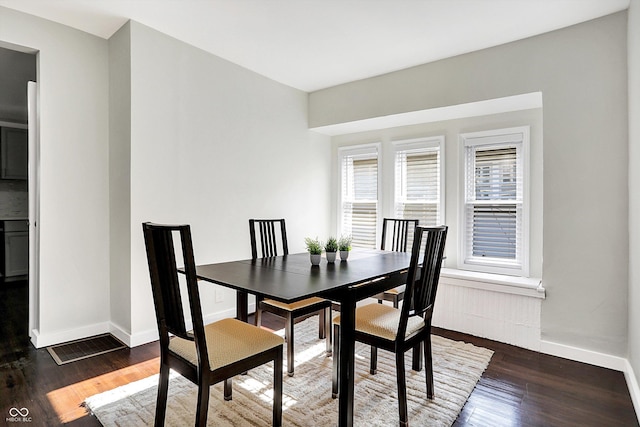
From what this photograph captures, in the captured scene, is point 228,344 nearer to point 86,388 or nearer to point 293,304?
point 293,304

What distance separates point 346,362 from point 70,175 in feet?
9.09

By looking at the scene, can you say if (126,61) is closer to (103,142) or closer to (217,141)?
(103,142)

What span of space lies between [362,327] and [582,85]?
8.36 ft

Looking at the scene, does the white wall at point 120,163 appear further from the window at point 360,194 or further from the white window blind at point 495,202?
the white window blind at point 495,202

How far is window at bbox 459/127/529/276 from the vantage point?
141 inches

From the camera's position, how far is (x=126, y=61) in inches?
120

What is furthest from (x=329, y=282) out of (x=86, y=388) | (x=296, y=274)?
(x=86, y=388)

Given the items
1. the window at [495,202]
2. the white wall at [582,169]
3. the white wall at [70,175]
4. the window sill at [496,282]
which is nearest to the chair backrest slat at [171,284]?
the white wall at [70,175]

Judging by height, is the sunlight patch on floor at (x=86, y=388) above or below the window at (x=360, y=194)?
below

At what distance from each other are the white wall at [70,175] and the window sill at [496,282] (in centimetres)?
324

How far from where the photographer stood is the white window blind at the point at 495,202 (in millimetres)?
3613

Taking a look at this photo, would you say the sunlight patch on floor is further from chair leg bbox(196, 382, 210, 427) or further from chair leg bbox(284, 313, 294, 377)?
chair leg bbox(196, 382, 210, 427)

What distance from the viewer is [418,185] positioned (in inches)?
171

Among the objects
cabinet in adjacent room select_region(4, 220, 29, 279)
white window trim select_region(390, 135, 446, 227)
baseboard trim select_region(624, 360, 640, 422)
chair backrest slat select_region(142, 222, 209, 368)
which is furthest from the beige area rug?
cabinet in adjacent room select_region(4, 220, 29, 279)
